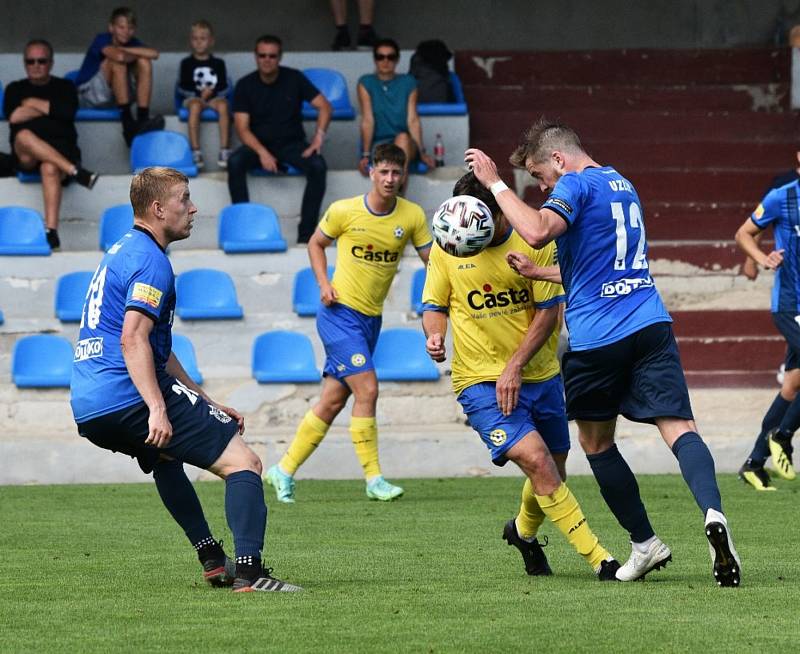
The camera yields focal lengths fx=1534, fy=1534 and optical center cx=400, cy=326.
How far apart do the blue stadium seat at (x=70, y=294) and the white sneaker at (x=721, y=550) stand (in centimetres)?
863

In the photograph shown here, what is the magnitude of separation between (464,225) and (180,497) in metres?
1.60

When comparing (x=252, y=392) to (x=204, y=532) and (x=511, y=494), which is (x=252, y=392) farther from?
(x=204, y=532)

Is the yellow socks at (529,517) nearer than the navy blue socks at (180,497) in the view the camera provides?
No

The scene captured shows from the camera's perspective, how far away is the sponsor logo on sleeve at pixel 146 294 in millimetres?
5648

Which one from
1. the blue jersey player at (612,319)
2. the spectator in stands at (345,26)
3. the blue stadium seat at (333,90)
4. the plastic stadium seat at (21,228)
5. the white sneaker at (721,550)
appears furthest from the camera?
the spectator in stands at (345,26)

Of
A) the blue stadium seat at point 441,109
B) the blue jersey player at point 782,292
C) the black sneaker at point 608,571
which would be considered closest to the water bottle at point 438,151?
the blue stadium seat at point 441,109

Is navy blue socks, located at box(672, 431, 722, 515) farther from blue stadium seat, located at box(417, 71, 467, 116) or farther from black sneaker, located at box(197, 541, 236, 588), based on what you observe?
blue stadium seat, located at box(417, 71, 467, 116)

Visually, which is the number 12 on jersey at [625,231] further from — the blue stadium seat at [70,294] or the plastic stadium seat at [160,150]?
the plastic stadium seat at [160,150]

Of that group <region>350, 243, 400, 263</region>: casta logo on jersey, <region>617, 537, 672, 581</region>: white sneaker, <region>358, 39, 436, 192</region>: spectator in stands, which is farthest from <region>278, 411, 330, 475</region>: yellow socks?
<region>358, 39, 436, 192</region>: spectator in stands

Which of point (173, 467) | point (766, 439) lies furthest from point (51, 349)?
point (173, 467)

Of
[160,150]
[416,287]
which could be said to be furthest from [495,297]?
[160,150]

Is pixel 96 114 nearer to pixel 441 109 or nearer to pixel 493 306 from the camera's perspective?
pixel 441 109

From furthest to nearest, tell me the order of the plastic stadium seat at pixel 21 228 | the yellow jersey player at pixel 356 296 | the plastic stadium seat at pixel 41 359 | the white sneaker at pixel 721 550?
the plastic stadium seat at pixel 21 228 < the plastic stadium seat at pixel 41 359 < the yellow jersey player at pixel 356 296 < the white sneaker at pixel 721 550

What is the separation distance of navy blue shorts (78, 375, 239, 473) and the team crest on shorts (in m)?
1.10
